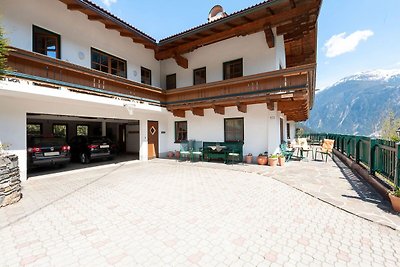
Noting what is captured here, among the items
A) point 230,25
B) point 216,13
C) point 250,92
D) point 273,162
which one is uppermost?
point 216,13

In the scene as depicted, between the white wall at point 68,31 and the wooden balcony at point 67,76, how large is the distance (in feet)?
5.62

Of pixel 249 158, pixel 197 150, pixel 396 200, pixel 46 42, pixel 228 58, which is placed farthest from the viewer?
pixel 197 150

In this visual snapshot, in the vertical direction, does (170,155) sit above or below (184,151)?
below

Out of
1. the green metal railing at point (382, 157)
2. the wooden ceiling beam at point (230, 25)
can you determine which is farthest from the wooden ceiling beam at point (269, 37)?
the green metal railing at point (382, 157)

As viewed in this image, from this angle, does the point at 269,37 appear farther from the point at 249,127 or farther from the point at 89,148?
the point at 89,148

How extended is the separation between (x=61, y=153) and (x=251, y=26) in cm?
1112

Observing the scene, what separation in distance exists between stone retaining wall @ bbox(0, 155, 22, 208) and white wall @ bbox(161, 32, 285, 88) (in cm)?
1023

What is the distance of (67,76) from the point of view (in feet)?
25.2

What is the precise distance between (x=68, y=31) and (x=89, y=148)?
5936 mm

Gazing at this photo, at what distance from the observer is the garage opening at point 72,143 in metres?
8.81

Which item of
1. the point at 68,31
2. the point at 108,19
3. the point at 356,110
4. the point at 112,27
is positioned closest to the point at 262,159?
the point at 108,19

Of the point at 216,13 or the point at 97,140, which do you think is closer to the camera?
the point at 97,140

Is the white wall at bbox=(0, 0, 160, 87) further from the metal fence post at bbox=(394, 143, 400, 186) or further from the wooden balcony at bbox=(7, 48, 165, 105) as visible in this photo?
the metal fence post at bbox=(394, 143, 400, 186)

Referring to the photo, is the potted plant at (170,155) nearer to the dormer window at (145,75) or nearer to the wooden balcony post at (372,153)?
the dormer window at (145,75)
